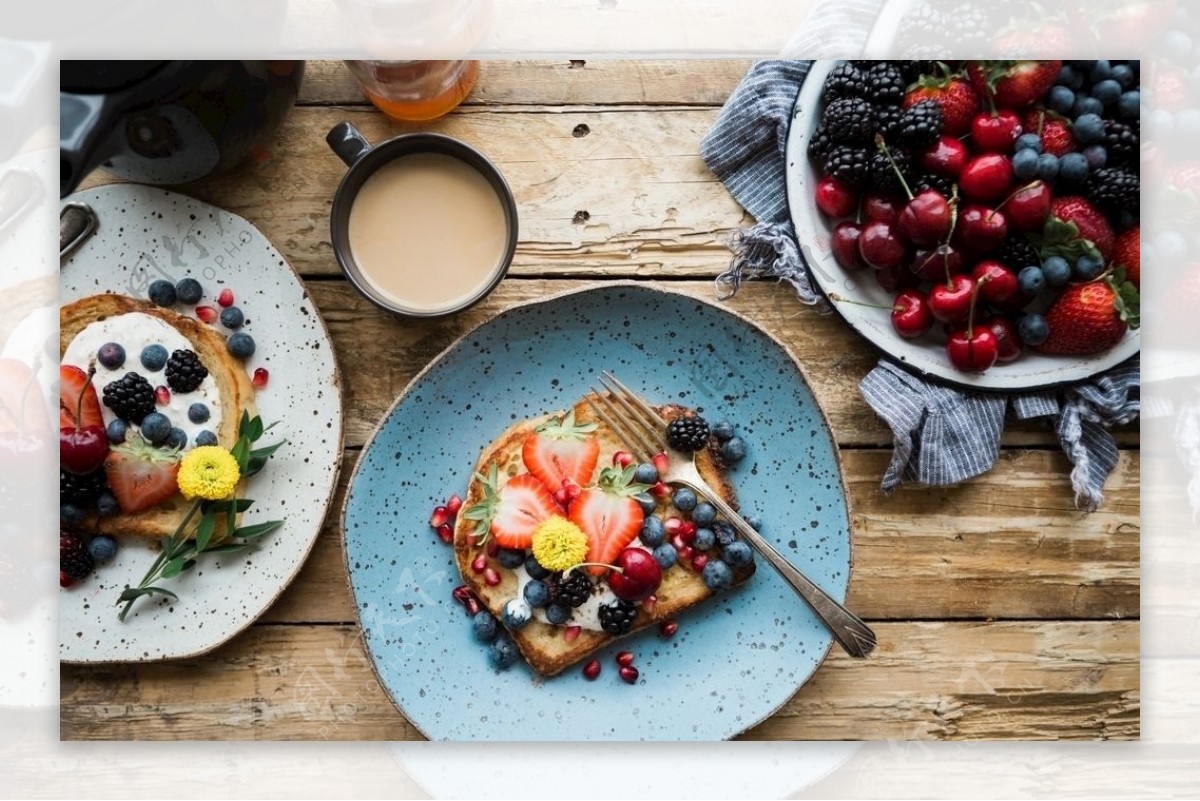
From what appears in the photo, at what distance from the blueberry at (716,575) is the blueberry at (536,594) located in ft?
0.67

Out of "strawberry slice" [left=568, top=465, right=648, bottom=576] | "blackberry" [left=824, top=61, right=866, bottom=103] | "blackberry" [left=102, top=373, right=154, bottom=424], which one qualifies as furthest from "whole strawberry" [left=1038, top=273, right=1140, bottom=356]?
"blackberry" [left=102, top=373, right=154, bottom=424]

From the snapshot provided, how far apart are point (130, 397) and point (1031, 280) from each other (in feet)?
3.72

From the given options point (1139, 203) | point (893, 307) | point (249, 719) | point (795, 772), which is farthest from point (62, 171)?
point (1139, 203)

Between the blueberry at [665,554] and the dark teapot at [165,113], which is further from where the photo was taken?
the blueberry at [665,554]

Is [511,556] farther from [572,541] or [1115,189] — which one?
[1115,189]

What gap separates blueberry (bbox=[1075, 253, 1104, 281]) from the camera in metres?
1.19

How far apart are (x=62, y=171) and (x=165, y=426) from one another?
34cm

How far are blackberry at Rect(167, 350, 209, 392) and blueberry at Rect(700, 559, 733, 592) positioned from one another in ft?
2.28

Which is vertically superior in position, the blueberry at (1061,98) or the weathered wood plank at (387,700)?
the blueberry at (1061,98)

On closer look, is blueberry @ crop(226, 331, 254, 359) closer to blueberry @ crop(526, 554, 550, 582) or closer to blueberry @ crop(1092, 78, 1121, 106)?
blueberry @ crop(526, 554, 550, 582)

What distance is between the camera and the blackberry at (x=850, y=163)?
1.19m

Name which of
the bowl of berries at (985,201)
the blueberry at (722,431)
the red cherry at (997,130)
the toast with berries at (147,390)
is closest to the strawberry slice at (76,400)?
the toast with berries at (147,390)

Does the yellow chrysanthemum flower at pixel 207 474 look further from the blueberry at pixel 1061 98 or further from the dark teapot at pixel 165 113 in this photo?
the blueberry at pixel 1061 98

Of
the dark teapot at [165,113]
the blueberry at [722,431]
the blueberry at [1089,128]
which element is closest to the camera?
the dark teapot at [165,113]
